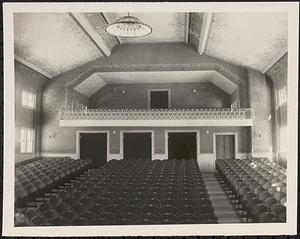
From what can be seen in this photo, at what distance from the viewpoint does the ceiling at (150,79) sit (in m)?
7.41

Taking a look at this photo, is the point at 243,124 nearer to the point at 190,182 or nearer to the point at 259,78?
the point at 259,78

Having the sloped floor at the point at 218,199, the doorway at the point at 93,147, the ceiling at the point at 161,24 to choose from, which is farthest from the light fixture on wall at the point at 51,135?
the sloped floor at the point at 218,199

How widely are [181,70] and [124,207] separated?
3.18 meters

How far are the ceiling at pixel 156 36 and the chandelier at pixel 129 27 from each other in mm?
130

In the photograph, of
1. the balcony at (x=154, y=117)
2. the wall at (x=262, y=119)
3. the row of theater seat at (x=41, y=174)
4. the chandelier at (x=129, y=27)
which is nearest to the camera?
the row of theater seat at (x=41, y=174)

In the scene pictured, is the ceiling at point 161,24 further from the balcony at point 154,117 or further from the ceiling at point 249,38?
the balcony at point 154,117

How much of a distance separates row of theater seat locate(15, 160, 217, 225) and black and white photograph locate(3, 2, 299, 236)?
1.3 inches

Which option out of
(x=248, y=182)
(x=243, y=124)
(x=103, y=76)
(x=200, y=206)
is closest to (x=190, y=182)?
(x=248, y=182)

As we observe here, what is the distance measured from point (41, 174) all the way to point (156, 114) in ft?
15.1

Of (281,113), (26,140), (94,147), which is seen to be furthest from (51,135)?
(281,113)

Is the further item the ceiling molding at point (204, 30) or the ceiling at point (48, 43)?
the ceiling molding at point (204, 30)

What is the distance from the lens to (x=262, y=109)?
7637 mm

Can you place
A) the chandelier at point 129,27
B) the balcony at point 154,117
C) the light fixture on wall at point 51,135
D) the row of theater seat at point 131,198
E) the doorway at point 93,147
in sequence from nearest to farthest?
the row of theater seat at point 131,198
the chandelier at point 129,27
the light fixture on wall at point 51,135
the doorway at point 93,147
the balcony at point 154,117

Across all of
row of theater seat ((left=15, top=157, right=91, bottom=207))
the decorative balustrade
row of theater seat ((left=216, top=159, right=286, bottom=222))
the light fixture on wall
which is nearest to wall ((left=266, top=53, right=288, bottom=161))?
row of theater seat ((left=216, top=159, right=286, bottom=222))
